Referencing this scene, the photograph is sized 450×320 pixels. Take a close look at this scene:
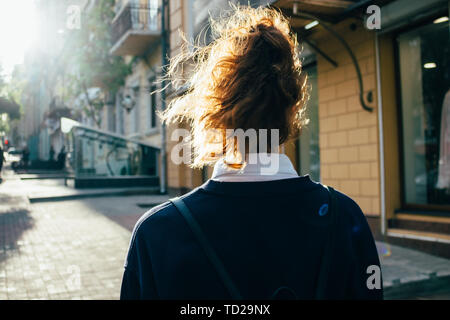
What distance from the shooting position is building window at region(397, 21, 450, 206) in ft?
22.2

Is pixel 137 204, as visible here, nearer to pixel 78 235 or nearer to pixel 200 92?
pixel 78 235

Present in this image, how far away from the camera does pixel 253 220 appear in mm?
1081

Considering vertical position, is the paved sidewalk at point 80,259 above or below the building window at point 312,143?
below

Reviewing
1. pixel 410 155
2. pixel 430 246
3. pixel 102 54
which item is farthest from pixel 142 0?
pixel 430 246

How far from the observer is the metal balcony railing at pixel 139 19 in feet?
50.4

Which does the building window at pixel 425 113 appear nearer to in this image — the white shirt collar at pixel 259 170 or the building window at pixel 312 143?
the building window at pixel 312 143

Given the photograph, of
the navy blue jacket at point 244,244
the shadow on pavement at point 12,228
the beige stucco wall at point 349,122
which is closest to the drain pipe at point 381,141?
the beige stucco wall at point 349,122

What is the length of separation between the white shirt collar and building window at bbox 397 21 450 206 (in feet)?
20.9

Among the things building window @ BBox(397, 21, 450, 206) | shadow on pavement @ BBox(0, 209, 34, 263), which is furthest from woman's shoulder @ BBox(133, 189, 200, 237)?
building window @ BBox(397, 21, 450, 206)

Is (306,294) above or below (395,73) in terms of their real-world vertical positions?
below

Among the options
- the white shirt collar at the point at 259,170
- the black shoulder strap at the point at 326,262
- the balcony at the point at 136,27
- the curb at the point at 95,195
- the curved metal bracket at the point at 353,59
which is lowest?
the curb at the point at 95,195

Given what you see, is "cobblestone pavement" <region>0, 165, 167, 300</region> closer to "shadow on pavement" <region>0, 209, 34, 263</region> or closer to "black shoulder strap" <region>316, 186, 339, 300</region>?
A: "shadow on pavement" <region>0, 209, 34, 263</region>
